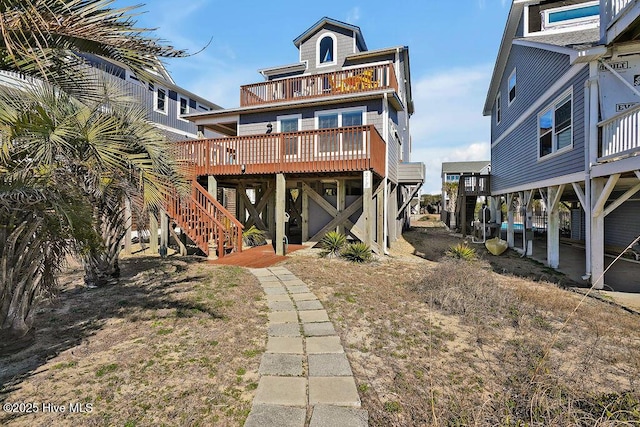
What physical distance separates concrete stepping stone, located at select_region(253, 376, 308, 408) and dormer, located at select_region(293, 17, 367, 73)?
590 inches

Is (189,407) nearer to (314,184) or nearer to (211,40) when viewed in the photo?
(211,40)

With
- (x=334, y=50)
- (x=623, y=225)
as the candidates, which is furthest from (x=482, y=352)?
(x=334, y=50)

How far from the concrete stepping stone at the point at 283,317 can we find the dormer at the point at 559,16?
13127mm

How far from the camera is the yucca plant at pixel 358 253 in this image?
29.4 ft

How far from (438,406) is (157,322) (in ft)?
12.2

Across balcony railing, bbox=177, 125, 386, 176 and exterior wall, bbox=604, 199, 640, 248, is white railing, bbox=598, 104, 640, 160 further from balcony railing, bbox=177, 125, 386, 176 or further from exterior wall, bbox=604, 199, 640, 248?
exterior wall, bbox=604, 199, 640, 248

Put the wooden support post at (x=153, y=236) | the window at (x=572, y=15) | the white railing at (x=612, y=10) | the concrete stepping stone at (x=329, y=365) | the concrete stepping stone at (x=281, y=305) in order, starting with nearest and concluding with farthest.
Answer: the concrete stepping stone at (x=329, y=365), the concrete stepping stone at (x=281, y=305), the white railing at (x=612, y=10), the window at (x=572, y=15), the wooden support post at (x=153, y=236)

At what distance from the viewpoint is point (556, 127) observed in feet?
28.8

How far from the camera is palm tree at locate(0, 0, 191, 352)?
2.67 m

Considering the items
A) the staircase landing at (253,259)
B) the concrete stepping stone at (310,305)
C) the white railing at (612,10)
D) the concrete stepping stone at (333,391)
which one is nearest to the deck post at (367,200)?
the staircase landing at (253,259)

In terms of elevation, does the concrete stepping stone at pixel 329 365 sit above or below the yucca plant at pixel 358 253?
below

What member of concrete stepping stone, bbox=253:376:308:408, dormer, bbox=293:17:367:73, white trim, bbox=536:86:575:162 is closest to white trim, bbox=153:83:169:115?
dormer, bbox=293:17:367:73

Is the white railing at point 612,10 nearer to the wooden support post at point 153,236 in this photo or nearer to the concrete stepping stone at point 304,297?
the concrete stepping stone at point 304,297

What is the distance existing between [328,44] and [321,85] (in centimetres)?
435
